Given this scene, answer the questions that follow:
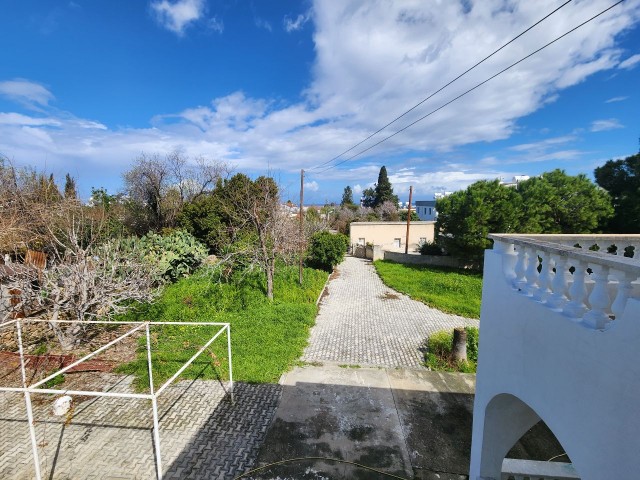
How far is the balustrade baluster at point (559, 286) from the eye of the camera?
2182 mm

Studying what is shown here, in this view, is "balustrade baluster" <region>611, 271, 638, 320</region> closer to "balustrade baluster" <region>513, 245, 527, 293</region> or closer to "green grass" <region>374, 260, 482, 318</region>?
"balustrade baluster" <region>513, 245, 527, 293</region>

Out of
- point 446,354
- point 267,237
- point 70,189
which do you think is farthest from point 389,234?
point 70,189

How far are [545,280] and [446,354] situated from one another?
655 centimetres

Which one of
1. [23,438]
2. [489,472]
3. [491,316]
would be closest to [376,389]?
[489,472]

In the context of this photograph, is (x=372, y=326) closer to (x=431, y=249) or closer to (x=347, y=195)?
(x=431, y=249)

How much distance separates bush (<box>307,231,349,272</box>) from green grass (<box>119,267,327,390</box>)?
3364 millimetres

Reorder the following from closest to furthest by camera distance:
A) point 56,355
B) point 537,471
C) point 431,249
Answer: point 537,471 → point 56,355 → point 431,249

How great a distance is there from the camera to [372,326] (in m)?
10.3

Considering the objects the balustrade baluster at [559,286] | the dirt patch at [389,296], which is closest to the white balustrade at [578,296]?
the balustrade baluster at [559,286]

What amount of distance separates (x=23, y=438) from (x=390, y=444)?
6298 millimetres

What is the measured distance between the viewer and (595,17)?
3.73 metres

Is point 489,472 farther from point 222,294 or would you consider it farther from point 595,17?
point 222,294

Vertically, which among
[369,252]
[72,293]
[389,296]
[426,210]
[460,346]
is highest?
[426,210]

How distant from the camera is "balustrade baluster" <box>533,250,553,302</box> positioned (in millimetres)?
2346
